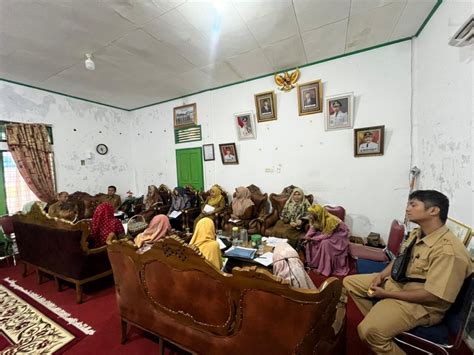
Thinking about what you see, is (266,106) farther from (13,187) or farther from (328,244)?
(13,187)

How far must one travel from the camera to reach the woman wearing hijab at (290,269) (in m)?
1.36

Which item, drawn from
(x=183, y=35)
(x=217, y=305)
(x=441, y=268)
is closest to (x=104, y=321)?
(x=217, y=305)

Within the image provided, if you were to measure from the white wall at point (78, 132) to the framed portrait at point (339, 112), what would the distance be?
18.4 feet

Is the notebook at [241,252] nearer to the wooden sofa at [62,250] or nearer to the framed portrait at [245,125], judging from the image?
the wooden sofa at [62,250]

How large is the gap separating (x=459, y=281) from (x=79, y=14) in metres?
4.23

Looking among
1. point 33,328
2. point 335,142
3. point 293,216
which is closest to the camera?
point 33,328

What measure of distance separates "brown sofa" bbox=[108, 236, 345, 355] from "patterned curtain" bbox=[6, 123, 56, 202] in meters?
4.07

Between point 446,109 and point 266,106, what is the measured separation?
2740 millimetres

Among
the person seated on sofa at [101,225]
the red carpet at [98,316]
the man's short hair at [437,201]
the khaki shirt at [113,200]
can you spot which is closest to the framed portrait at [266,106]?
the man's short hair at [437,201]

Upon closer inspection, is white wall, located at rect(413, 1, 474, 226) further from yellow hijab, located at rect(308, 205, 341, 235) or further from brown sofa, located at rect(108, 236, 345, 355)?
brown sofa, located at rect(108, 236, 345, 355)

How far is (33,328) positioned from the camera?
6.64 ft

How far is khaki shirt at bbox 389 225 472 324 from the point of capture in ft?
4.12

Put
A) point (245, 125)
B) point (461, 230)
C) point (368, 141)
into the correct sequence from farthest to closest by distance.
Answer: point (245, 125), point (368, 141), point (461, 230)

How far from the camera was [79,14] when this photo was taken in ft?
7.86
